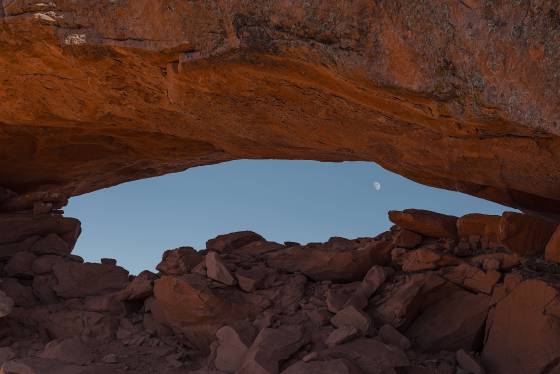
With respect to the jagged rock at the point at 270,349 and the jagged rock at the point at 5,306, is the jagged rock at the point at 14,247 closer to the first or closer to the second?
the jagged rock at the point at 5,306

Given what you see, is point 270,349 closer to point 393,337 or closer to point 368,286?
point 393,337

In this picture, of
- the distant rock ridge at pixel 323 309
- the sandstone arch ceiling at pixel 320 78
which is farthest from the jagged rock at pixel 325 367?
the sandstone arch ceiling at pixel 320 78

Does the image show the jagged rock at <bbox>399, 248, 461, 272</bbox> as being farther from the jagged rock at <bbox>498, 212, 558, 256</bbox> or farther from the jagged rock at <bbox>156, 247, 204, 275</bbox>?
the jagged rock at <bbox>156, 247, 204, 275</bbox>

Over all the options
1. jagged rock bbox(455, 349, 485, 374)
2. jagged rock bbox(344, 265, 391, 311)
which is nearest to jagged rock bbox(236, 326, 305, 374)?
jagged rock bbox(344, 265, 391, 311)

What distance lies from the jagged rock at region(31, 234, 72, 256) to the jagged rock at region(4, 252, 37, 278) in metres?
0.28

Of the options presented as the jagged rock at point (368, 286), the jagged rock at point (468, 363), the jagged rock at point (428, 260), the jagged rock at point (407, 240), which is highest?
the jagged rock at point (407, 240)

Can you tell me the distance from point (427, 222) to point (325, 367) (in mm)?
2437

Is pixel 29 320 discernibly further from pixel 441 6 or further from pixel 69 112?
pixel 441 6

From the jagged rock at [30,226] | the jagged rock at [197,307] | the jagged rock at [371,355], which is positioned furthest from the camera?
the jagged rock at [30,226]

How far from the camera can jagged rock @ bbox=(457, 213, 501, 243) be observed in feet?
18.8

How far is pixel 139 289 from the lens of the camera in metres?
→ 6.36

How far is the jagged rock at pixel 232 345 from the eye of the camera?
486cm

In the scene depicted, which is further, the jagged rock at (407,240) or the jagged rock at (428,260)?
the jagged rock at (407,240)

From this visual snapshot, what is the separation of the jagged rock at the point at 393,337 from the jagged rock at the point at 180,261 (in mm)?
2341
